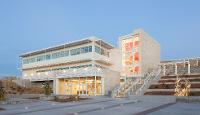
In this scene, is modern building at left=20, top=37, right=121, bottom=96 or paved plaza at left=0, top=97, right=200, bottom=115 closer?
paved plaza at left=0, top=97, right=200, bottom=115

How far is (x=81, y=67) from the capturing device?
4791cm

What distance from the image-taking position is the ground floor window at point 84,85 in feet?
133

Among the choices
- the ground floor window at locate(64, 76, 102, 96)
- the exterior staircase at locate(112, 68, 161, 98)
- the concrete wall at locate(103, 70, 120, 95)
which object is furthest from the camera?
the ground floor window at locate(64, 76, 102, 96)

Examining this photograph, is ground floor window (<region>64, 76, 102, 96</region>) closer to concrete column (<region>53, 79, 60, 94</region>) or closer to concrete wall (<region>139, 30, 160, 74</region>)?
concrete column (<region>53, 79, 60, 94</region>)

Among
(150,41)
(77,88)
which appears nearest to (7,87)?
(77,88)

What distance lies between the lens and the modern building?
1581 inches

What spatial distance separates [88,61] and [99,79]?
750 cm

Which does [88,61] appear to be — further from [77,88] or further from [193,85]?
[193,85]

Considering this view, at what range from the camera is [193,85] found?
29.8 metres

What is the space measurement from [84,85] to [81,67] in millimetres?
5734

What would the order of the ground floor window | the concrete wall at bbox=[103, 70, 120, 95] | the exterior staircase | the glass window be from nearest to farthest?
the exterior staircase
the concrete wall at bbox=[103, 70, 120, 95]
the ground floor window
the glass window

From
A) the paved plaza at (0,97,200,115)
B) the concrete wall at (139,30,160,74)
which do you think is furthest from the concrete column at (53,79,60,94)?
the paved plaza at (0,97,200,115)

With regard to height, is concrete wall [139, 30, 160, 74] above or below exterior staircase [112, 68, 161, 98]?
above

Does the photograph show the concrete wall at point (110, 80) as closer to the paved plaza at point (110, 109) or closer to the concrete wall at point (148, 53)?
the concrete wall at point (148, 53)
